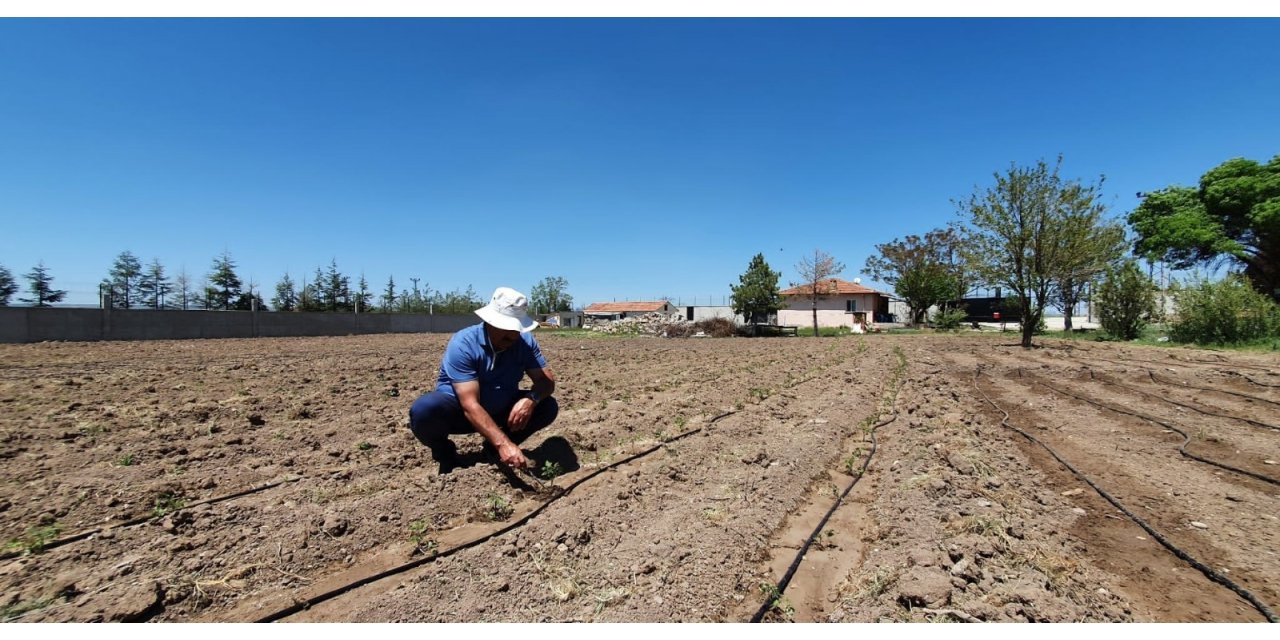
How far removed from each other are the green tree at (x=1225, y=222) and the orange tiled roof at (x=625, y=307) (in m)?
44.1

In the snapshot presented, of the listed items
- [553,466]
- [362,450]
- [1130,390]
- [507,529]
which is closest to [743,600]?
[507,529]

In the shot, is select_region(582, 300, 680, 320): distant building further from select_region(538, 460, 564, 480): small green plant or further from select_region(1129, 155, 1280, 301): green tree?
select_region(538, 460, 564, 480): small green plant

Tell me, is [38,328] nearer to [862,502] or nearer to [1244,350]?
[862,502]

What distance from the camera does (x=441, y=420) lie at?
3.52 meters

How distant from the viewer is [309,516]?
2801 millimetres

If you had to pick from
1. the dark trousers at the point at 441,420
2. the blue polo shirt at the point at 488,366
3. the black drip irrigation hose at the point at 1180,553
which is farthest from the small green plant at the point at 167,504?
the black drip irrigation hose at the point at 1180,553

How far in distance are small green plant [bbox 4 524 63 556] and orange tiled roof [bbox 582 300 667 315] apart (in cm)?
6195

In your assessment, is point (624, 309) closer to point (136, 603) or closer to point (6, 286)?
point (6, 286)

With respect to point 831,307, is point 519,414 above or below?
below

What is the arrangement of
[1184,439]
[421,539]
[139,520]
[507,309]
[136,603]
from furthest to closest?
1. [1184,439]
2. [507,309]
3. [139,520]
4. [421,539]
5. [136,603]

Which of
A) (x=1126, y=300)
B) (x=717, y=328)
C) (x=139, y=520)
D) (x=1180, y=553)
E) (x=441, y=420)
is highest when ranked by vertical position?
(x=1126, y=300)

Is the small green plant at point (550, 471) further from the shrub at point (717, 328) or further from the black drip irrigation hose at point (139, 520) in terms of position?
the shrub at point (717, 328)

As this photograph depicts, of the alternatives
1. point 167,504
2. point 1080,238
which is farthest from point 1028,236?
point 167,504

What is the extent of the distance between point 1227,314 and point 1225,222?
1656 centimetres
